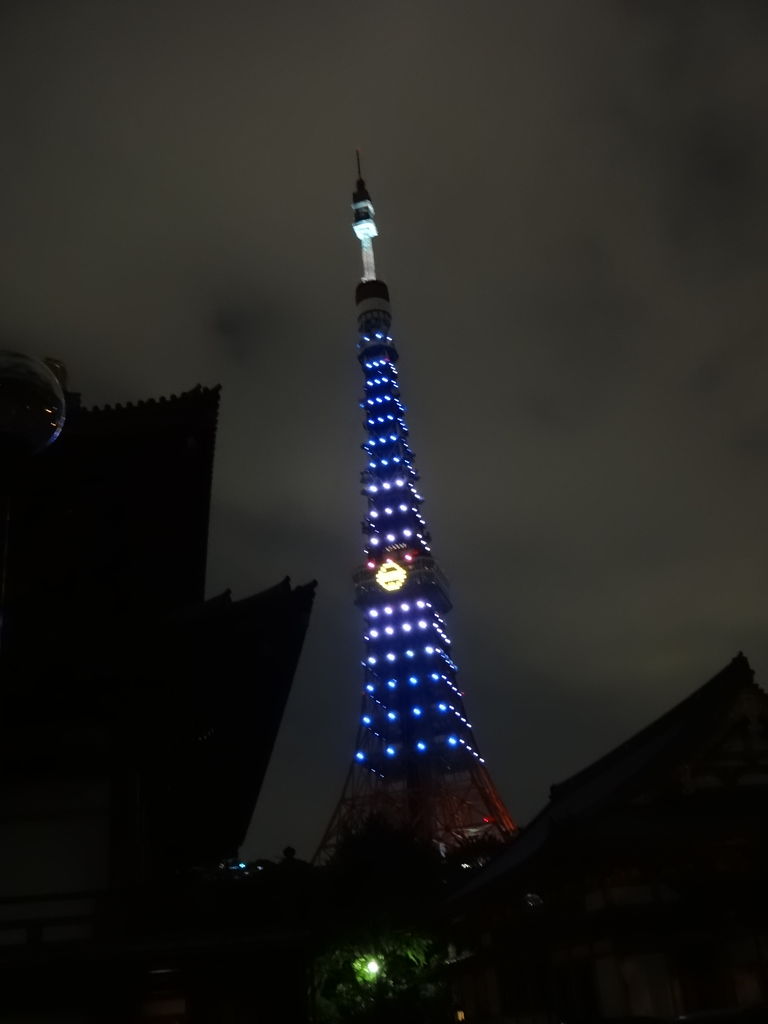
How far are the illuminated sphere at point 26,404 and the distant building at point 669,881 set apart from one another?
756 centimetres

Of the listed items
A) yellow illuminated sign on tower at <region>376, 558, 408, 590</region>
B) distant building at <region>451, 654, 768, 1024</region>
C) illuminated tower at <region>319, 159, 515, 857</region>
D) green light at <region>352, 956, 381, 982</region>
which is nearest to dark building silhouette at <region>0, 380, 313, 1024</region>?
distant building at <region>451, 654, 768, 1024</region>

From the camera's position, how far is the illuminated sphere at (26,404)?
16.5 ft

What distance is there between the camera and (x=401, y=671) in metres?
72.7

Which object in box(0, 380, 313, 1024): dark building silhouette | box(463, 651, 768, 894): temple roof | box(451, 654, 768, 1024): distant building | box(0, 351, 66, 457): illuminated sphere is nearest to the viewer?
box(0, 351, 66, 457): illuminated sphere

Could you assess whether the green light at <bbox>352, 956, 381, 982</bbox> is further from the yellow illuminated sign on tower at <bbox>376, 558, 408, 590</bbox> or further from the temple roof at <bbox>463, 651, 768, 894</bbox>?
the yellow illuminated sign on tower at <bbox>376, 558, 408, 590</bbox>

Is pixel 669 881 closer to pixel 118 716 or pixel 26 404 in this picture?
pixel 118 716

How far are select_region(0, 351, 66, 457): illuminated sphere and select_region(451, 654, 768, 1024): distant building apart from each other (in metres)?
7.56

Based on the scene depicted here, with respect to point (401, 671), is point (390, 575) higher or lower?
higher

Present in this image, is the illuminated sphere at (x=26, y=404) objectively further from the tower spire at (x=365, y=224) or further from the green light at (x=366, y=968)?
the tower spire at (x=365, y=224)

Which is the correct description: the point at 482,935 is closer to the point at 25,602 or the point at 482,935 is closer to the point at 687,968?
the point at 687,968

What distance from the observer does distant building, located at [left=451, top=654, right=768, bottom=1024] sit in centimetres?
974

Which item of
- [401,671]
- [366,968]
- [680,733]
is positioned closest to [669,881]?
[680,733]

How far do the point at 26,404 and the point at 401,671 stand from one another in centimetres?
6924

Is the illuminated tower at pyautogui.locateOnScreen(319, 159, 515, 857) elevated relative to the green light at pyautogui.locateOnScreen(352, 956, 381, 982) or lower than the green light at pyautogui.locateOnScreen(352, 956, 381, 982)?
elevated
